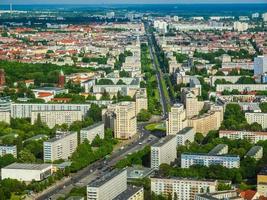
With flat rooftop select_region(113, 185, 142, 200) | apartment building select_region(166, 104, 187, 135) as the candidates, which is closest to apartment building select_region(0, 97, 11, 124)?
apartment building select_region(166, 104, 187, 135)

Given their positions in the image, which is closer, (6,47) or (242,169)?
(242,169)

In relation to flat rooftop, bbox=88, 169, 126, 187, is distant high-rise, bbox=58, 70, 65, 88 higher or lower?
higher

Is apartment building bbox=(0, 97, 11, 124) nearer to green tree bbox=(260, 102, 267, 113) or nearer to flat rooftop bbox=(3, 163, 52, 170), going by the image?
flat rooftop bbox=(3, 163, 52, 170)

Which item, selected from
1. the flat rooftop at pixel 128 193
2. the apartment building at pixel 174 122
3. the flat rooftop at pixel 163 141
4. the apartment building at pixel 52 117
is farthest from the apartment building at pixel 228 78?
the flat rooftop at pixel 128 193

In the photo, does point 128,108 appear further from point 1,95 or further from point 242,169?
point 1,95

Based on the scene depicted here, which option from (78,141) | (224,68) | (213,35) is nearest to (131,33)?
(213,35)
